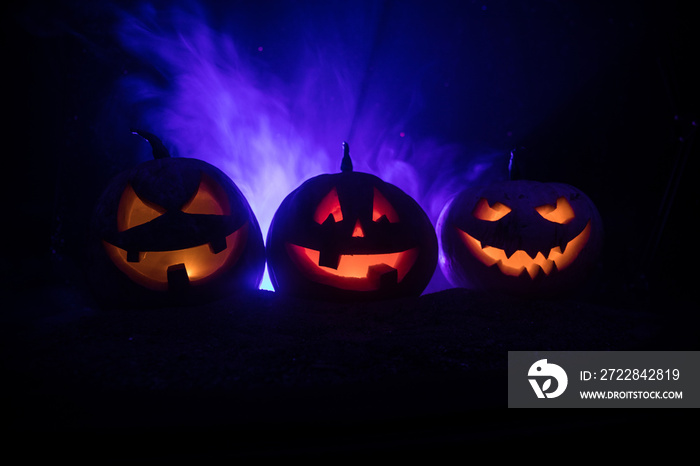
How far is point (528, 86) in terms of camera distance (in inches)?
136

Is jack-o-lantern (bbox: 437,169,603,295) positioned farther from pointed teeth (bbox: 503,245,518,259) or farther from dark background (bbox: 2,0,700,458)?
dark background (bbox: 2,0,700,458)

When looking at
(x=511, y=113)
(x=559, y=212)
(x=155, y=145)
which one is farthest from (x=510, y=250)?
(x=155, y=145)

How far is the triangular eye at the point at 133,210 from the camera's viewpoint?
2369mm

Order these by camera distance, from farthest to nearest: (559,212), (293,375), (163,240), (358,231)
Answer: (559,212) → (358,231) → (163,240) → (293,375)

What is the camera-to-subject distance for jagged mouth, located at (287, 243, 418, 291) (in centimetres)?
251

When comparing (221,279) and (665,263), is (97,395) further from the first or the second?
(665,263)

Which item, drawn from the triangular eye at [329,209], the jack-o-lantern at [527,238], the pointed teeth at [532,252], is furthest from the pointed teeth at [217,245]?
the pointed teeth at [532,252]

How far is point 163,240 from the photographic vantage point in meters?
2.28

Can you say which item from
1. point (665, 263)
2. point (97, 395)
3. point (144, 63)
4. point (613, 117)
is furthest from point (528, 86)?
point (97, 395)

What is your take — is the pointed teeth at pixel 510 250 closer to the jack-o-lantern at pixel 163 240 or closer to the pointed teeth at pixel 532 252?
the pointed teeth at pixel 532 252

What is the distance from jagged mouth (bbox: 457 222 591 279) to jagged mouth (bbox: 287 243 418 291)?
2.33 feet

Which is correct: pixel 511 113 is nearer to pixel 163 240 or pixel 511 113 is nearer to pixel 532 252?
pixel 532 252

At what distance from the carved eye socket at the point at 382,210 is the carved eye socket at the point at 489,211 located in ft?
2.31

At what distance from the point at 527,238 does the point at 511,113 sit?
1.56m
